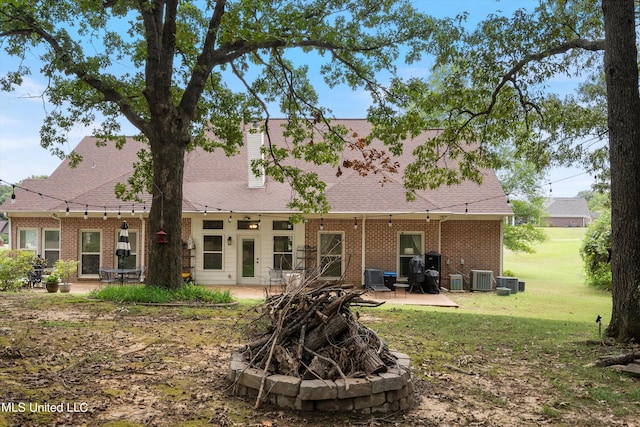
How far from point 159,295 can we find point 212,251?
8579mm

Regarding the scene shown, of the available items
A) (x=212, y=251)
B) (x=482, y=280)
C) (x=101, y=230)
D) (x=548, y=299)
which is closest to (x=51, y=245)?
(x=101, y=230)

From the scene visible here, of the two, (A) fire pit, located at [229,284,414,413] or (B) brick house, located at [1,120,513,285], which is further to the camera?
(B) brick house, located at [1,120,513,285]

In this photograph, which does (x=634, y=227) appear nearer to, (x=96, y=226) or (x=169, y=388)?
(x=169, y=388)

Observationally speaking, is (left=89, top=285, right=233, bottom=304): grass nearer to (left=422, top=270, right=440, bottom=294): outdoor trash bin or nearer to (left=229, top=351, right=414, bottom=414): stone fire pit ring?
(left=229, top=351, right=414, bottom=414): stone fire pit ring

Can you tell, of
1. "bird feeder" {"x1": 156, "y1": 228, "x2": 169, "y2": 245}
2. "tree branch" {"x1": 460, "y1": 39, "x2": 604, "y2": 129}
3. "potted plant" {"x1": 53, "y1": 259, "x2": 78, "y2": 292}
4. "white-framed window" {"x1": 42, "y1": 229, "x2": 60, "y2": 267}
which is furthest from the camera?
"white-framed window" {"x1": 42, "y1": 229, "x2": 60, "y2": 267}

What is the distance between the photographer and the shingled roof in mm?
19000

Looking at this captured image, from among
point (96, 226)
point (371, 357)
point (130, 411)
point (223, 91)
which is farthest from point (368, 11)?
point (96, 226)

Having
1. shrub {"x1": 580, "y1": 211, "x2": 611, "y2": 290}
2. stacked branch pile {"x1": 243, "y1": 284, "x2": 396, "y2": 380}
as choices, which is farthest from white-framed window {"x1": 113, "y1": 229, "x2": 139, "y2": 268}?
shrub {"x1": 580, "y1": 211, "x2": 611, "y2": 290}

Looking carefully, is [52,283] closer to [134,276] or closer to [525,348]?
[134,276]

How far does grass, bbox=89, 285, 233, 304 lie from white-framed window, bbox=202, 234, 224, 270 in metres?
7.60

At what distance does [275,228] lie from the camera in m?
19.8

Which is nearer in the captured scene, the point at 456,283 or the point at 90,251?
the point at 456,283

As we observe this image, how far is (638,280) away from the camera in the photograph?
7.91 meters

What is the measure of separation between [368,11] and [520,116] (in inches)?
191
